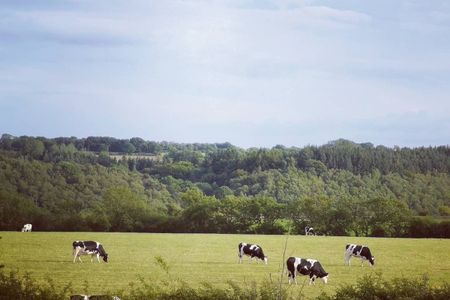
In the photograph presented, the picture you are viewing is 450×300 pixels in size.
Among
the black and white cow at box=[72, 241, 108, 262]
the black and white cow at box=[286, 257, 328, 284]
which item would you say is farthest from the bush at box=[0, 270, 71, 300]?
the black and white cow at box=[72, 241, 108, 262]

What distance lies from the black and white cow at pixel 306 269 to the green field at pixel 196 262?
0.30 meters

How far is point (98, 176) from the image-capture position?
71562 mm

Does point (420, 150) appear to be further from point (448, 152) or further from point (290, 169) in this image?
point (290, 169)

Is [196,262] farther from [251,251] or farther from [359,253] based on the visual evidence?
[359,253]

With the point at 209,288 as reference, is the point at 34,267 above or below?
below

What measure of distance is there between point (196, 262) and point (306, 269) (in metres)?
7.08

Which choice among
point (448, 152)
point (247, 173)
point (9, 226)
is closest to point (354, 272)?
point (9, 226)

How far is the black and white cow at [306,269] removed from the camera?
74.0 feet

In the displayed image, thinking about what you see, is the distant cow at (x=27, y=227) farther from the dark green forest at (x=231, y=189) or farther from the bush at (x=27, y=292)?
the bush at (x=27, y=292)

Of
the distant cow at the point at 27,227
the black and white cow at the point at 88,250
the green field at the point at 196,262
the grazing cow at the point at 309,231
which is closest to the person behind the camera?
the green field at the point at 196,262

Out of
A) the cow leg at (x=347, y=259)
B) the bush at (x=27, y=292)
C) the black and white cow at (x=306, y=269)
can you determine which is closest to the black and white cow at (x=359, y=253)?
the cow leg at (x=347, y=259)

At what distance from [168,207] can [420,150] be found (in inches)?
1114

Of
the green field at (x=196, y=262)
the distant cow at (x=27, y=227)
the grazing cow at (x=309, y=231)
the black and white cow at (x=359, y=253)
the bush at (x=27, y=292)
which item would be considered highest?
the bush at (x=27, y=292)

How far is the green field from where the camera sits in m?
22.7
